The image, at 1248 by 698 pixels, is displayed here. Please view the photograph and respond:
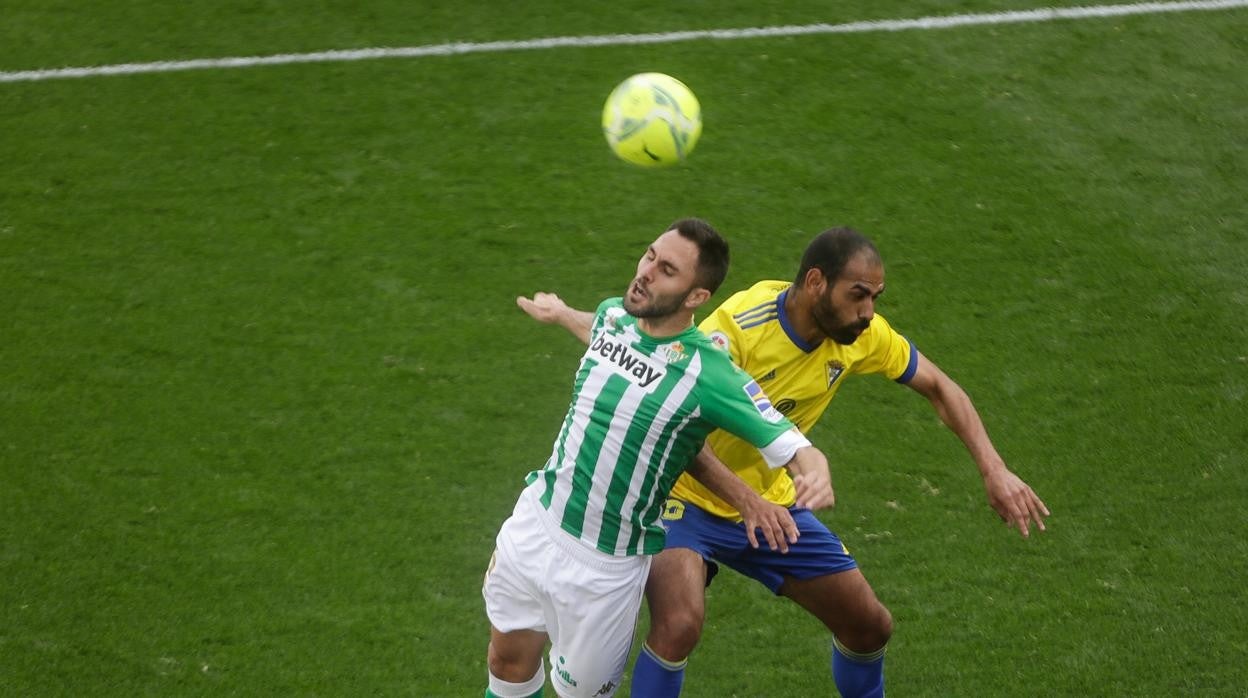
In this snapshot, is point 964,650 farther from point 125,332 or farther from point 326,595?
point 125,332

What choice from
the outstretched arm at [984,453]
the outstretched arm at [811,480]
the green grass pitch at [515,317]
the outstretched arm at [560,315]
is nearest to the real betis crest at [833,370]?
the outstretched arm at [984,453]

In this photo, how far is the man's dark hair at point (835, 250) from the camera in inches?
219

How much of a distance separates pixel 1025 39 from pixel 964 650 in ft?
18.6

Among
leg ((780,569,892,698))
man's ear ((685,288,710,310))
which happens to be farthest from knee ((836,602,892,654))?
man's ear ((685,288,710,310))

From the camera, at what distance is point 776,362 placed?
229 inches

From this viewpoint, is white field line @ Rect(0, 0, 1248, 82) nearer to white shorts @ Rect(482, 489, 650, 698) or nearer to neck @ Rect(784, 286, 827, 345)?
neck @ Rect(784, 286, 827, 345)

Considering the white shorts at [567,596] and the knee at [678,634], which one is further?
the knee at [678,634]

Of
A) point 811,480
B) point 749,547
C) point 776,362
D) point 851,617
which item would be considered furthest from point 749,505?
point 851,617

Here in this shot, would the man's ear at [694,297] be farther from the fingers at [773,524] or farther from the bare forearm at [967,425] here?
the bare forearm at [967,425]

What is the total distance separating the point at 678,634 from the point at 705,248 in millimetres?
1418

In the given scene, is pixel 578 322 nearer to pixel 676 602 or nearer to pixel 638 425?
pixel 638 425

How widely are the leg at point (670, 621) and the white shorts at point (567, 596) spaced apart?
0.13 meters

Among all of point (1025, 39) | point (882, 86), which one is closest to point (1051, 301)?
point (882, 86)

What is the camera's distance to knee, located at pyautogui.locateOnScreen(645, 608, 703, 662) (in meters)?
→ 5.43
